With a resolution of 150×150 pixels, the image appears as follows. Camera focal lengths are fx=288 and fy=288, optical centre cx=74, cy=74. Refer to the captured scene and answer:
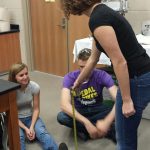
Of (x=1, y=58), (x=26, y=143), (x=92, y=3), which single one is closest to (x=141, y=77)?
(x=92, y=3)

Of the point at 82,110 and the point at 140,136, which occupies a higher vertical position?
the point at 82,110

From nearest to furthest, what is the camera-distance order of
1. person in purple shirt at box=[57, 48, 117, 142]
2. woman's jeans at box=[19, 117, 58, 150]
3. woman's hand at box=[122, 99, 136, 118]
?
woman's hand at box=[122, 99, 136, 118]
woman's jeans at box=[19, 117, 58, 150]
person in purple shirt at box=[57, 48, 117, 142]

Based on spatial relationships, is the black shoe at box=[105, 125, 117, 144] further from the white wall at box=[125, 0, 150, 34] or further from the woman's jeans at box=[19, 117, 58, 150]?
the white wall at box=[125, 0, 150, 34]

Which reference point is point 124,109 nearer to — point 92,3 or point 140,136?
point 92,3

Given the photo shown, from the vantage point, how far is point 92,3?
128cm

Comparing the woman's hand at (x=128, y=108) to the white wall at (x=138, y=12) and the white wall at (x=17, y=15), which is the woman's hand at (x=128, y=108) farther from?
the white wall at (x=17, y=15)

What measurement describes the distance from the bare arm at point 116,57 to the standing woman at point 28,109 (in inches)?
40.2

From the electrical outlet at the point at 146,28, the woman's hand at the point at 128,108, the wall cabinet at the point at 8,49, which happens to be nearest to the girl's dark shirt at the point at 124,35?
the woman's hand at the point at 128,108

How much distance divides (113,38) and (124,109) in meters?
0.34

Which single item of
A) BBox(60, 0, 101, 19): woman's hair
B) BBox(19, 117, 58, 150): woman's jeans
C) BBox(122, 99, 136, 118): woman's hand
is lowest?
BBox(19, 117, 58, 150): woman's jeans

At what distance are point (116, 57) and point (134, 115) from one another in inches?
12.5

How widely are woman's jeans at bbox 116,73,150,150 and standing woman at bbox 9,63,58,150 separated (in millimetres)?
824

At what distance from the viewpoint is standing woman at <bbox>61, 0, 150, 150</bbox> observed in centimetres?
122

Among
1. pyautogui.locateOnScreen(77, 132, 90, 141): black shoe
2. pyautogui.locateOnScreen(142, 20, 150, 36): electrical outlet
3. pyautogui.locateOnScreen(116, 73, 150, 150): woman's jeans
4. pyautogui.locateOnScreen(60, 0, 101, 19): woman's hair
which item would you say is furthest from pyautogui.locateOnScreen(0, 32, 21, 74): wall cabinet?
pyautogui.locateOnScreen(116, 73, 150, 150): woman's jeans
